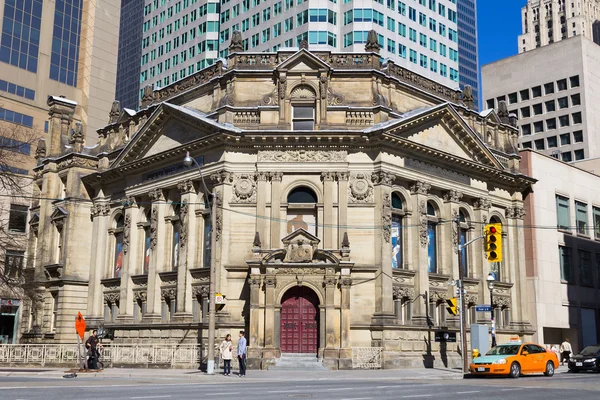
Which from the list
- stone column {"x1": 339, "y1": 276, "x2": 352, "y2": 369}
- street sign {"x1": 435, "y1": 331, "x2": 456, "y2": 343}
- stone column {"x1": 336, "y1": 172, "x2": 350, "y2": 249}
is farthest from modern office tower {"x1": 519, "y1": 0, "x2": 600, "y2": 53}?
stone column {"x1": 339, "y1": 276, "x2": 352, "y2": 369}

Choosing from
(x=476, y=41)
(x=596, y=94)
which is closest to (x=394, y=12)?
(x=596, y=94)

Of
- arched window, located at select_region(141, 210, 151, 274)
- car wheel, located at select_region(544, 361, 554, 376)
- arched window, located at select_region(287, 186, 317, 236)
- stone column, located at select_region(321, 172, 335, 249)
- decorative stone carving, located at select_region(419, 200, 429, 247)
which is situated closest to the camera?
car wheel, located at select_region(544, 361, 554, 376)

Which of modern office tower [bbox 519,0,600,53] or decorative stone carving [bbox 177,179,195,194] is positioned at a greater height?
modern office tower [bbox 519,0,600,53]

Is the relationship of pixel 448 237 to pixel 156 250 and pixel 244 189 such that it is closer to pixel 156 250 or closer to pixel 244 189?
pixel 244 189

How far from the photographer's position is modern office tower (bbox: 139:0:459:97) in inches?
3334

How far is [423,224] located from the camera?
4300 cm

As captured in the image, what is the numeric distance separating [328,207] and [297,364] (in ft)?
30.8

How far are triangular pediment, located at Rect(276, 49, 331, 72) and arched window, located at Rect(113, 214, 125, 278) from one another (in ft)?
57.8

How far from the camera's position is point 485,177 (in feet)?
160

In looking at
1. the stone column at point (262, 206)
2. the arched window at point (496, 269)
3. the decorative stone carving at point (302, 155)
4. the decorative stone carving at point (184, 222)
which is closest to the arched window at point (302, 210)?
the stone column at point (262, 206)

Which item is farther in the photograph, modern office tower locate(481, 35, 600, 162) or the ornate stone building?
modern office tower locate(481, 35, 600, 162)

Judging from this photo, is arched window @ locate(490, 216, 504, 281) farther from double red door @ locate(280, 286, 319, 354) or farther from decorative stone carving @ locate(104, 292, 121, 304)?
decorative stone carving @ locate(104, 292, 121, 304)

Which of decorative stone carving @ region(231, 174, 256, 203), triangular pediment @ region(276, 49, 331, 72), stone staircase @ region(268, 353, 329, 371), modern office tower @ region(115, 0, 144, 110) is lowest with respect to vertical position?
stone staircase @ region(268, 353, 329, 371)

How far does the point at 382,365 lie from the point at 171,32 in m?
80.4
